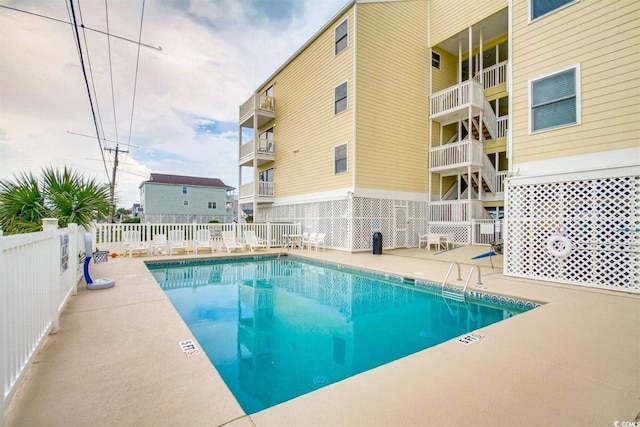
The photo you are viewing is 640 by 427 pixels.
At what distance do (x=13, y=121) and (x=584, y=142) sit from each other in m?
15.9

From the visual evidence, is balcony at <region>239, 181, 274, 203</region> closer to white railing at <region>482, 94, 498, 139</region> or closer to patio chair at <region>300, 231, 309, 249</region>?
patio chair at <region>300, 231, 309, 249</region>

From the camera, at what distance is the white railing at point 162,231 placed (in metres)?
11.7

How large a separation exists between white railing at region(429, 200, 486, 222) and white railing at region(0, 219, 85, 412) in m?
13.0

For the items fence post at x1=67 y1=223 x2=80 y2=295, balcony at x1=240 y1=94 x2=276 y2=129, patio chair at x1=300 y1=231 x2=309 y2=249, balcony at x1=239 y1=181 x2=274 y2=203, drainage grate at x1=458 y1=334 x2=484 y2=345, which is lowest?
drainage grate at x1=458 y1=334 x2=484 y2=345

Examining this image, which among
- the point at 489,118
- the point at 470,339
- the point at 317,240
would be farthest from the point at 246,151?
the point at 470,339

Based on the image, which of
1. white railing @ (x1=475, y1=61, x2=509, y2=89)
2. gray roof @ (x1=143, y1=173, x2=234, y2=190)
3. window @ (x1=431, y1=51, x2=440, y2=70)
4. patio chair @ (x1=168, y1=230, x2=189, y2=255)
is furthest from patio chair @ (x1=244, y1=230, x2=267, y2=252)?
gray roof @ (x1=143, y1=173, x2=234, y2=190)

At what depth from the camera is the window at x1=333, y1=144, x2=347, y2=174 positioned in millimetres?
12578

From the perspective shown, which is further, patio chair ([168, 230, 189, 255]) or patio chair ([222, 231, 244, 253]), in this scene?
patio chair ([222, 231, 244, 253])

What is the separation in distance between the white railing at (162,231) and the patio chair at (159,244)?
9.7 inches

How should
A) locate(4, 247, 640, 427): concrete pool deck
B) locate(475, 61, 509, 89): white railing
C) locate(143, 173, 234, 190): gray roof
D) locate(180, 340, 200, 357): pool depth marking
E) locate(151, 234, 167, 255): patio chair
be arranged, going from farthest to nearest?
1. locate(143, 173, 234, 190): gray roof
2. locate(475, 61, 509, 89): white railing
3. locate(151, 234, 167, 255): patio chair
4. locate(180, 340, 200, 357): pool depth marking
5. locate(4, 247, 640, 427): concrete pool deck

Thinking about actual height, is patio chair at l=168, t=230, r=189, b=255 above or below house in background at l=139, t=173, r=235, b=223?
below

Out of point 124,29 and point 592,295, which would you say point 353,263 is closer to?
point 592,295

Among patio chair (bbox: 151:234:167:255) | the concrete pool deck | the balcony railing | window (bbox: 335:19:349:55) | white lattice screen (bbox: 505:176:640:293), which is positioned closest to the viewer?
the concrete pool deck

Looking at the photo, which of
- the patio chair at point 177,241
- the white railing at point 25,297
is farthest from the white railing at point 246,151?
the white railing at point 25,297
